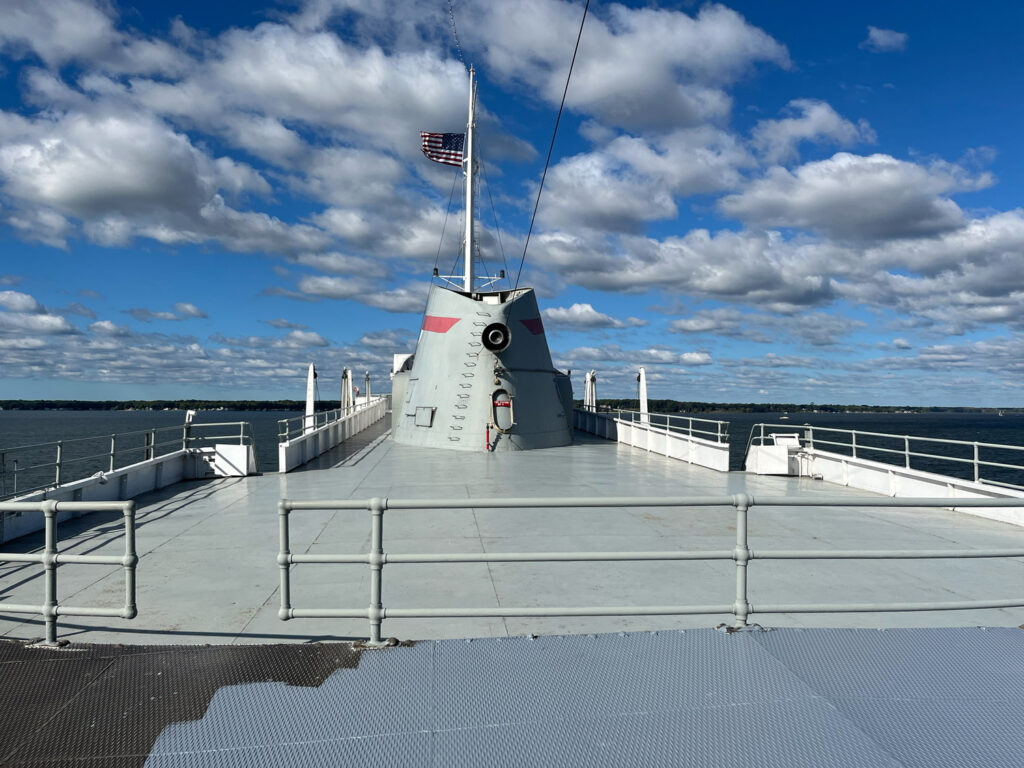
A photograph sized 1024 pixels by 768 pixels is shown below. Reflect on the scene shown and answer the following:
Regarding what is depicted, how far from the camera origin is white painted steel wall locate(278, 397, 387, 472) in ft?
46.9

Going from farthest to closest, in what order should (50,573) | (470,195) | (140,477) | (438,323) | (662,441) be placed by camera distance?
(470,195) < (662,441) < (438,323) < (140,477) < (50,573)

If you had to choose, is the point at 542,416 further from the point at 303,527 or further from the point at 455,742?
the point at 455,742

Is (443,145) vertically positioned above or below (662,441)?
above

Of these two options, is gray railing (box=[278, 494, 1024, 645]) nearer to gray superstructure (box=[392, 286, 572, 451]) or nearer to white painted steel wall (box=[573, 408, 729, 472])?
white painted steel wall (box=[573, 408, 729, 472])

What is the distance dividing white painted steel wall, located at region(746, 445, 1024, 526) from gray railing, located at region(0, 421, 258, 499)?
1102 centimetres

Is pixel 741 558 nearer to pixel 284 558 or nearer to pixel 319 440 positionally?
pixel 284 558

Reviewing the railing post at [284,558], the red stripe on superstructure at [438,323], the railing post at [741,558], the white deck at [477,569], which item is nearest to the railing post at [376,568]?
the railing post at [284,558]

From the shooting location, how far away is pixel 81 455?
4909 centimetres

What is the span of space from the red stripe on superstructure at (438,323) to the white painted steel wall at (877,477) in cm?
888

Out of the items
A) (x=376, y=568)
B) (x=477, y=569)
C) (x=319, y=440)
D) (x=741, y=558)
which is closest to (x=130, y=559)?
(x=376, y=568)

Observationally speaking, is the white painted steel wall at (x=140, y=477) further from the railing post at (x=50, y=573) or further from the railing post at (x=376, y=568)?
the railing post at (x=376, y=568)

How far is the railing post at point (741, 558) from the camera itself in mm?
3656

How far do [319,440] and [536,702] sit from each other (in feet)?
50.4

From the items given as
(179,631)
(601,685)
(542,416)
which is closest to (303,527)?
(179,631)
